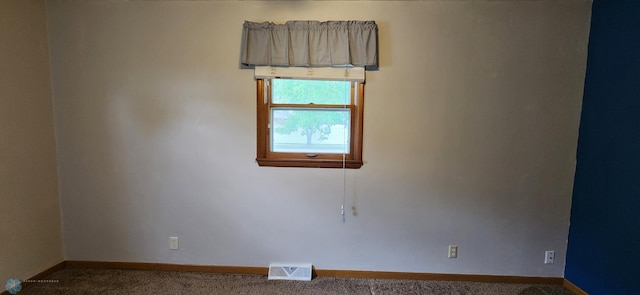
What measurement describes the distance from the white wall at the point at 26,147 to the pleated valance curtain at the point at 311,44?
64.8 inches

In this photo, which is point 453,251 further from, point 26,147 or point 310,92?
point 26,147

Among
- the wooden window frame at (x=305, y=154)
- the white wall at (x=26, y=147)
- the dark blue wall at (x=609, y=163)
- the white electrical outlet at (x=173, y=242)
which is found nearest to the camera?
the dark blue wall at (x=609, y=163)

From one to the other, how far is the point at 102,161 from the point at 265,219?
150cm

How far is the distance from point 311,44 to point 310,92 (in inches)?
14.8

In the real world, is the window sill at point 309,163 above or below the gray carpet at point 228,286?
above

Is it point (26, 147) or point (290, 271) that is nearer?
point (26, 147)

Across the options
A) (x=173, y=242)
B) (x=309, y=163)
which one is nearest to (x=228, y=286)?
(x=173, y=242)

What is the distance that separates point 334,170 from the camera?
2.17 meters

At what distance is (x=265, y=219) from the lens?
7.30 ft

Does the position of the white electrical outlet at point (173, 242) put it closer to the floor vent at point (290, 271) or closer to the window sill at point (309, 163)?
the floor vent at point (290, 271)

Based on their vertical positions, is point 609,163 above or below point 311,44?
below

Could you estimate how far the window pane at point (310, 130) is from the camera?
7.06ft

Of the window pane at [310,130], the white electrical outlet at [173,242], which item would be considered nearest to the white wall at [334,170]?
the white electrical outlet at [173,242]

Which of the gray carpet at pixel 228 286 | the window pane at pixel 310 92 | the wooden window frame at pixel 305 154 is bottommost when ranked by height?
the gray carpet at pixel 228 286
